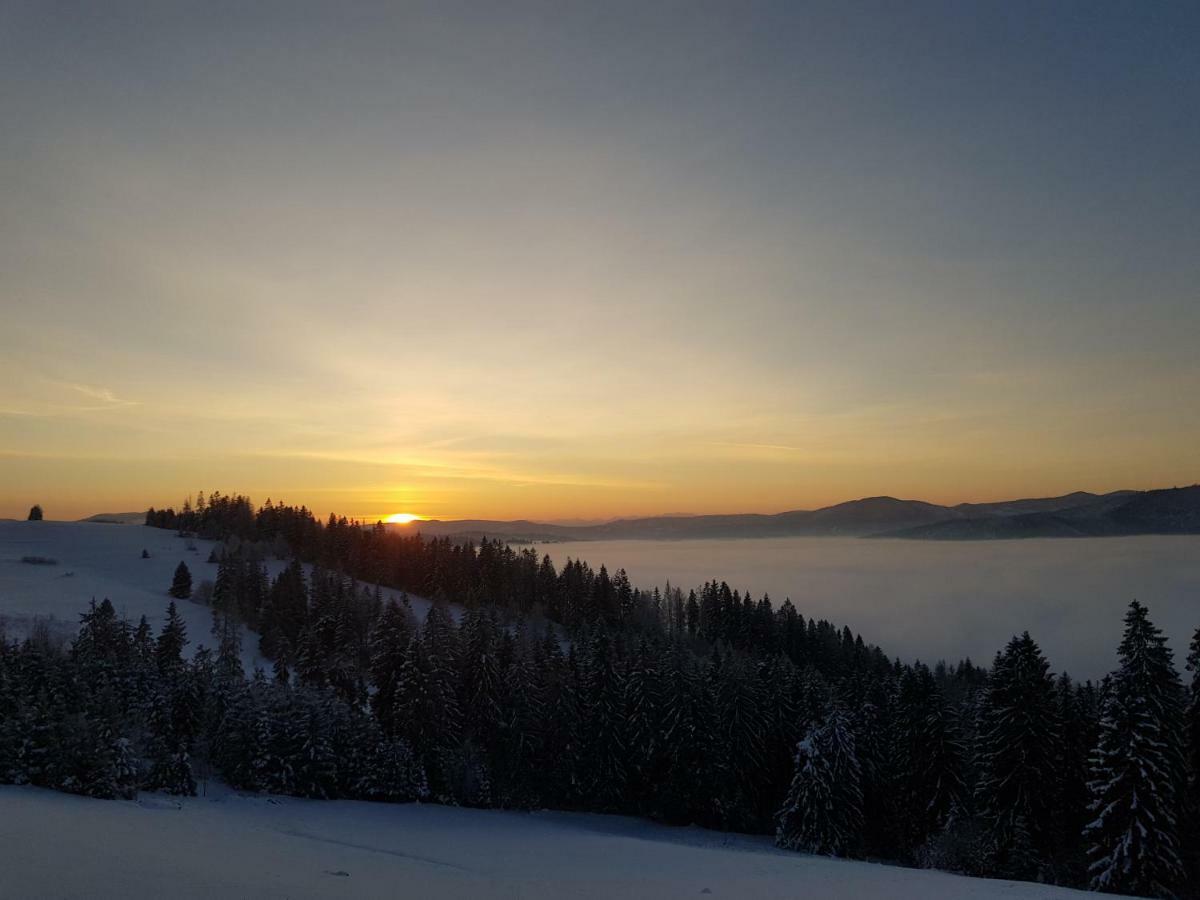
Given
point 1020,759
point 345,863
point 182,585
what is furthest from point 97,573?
point 1020,759

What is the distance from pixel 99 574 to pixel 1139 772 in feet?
514

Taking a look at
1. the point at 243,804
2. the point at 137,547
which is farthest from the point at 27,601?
the point at 243,804

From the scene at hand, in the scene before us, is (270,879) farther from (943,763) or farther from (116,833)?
(943,763)

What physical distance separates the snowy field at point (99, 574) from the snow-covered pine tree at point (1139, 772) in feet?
301

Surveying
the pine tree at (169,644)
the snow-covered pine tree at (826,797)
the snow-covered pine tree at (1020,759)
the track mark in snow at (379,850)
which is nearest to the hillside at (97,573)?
the pine tree at (169,644)

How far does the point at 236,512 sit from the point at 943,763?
16948 centimetres

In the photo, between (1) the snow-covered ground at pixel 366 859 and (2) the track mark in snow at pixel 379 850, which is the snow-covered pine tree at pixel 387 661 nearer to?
(1) the snow-covered ground at pixel 366 859

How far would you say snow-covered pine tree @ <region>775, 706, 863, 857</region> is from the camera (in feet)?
142

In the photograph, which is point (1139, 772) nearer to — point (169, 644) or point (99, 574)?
point (169, 644)

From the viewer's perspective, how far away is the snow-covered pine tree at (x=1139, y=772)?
1172 inches

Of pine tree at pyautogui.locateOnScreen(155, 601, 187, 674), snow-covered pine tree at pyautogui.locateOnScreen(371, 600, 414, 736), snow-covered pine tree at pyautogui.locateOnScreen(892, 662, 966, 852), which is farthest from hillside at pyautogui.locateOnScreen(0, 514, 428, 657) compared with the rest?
snow-covered pine tree at pyautogui.locateOnScreen(892, 662, 966, 852)

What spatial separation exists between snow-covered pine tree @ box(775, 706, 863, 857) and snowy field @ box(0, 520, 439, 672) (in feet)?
243

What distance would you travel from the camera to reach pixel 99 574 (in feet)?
420

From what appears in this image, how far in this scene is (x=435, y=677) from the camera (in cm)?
5394
